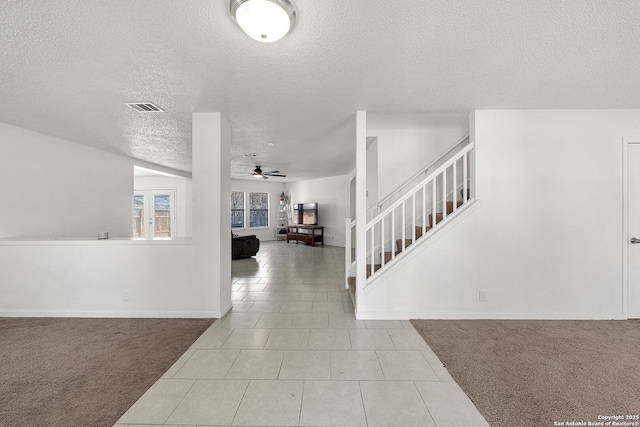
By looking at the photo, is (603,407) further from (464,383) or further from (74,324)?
(74,324)

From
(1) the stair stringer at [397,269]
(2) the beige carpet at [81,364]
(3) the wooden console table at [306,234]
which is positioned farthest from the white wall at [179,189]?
(1) the stair stringer at [397,269]

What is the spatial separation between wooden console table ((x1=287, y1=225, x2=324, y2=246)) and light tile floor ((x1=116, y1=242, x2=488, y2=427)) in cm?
553

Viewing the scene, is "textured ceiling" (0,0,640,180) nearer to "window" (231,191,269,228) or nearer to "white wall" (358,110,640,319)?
"white wall" (358,110,640,319)

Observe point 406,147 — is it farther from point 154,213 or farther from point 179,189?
point 154,213

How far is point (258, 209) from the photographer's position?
9703mm

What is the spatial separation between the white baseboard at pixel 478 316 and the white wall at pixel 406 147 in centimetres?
174

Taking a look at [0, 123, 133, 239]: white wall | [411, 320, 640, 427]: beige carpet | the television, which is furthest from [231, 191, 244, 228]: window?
[411, 320, 640, 427]: beige carpet

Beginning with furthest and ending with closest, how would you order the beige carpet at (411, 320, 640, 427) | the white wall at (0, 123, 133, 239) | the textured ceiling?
the white wall at (0, 123, 133, 239) < the beige carpet at (411, 320, 640, 427) < the textured ceiling

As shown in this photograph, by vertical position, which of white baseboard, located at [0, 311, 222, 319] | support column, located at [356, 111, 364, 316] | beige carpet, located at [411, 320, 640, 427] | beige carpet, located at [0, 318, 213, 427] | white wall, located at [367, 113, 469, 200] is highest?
white wall, located at [367, 113, 469, 200]

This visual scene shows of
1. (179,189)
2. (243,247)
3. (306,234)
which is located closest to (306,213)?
(306,234)

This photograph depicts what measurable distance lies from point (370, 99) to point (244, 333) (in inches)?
108

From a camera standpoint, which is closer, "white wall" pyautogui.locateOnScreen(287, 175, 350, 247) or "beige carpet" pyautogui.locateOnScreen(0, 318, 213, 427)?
"beige carpet" pyautogui.locateOnScreen(0, 318, 213, 427)

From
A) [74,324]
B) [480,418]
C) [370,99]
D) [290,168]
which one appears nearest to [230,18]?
[370,99]

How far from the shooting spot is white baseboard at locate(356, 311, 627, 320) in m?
2.79
